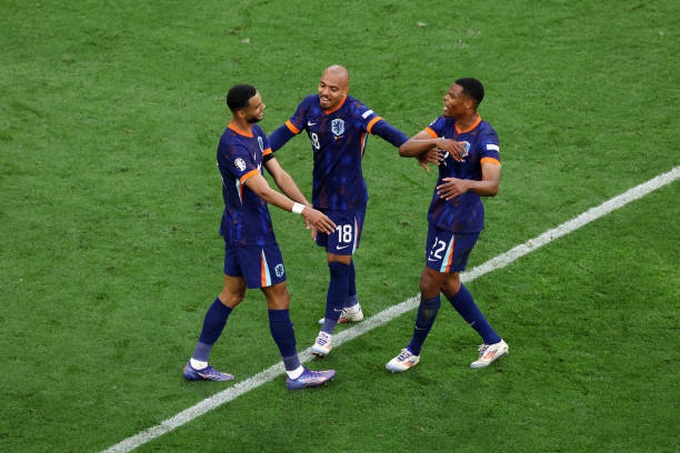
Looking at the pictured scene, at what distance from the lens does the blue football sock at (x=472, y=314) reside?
26.8 feet

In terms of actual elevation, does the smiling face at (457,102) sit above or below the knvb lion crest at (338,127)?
above

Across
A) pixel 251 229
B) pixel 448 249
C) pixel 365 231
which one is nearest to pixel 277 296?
pixel 251 229

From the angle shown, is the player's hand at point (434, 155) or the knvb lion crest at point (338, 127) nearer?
the player's hand at point (434, 155)

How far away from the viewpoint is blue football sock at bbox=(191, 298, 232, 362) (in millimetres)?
8086

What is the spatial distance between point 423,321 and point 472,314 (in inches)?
15.8

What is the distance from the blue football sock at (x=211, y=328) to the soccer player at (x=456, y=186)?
1.51 metres

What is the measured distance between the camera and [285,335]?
793 centimetres

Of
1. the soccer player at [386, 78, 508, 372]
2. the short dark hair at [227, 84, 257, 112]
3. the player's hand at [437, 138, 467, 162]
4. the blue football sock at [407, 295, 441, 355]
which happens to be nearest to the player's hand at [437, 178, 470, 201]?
the soccer player at [386, 78, 508, 372]

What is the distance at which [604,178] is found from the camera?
10.9m

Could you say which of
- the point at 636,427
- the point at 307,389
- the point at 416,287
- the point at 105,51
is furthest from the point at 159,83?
the point at 636,427

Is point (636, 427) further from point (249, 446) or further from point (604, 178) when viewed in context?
point (604, 178)

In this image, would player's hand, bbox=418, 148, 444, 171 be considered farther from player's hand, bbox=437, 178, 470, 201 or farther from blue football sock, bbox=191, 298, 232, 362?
blue football sock, bbox=191, 298, 232, 362

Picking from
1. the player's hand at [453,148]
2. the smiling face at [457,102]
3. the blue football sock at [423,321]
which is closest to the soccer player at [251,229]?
the blue football sock at [423,321]

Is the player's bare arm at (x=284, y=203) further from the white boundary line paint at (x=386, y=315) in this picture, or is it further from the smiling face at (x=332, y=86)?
the white boundary line paint at (x=386, y=315)
